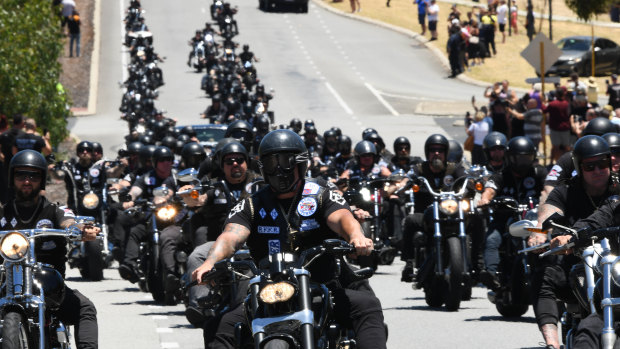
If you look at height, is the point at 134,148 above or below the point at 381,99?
above

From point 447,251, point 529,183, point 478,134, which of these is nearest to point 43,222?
point 447,251

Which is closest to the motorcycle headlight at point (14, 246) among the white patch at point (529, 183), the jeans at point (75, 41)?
the white patch at point (529, 183)

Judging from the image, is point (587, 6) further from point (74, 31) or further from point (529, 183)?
point (529, 183)

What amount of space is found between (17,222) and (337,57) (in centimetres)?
4852

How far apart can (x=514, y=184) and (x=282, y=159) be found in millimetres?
6327

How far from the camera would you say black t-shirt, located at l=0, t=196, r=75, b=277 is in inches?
379

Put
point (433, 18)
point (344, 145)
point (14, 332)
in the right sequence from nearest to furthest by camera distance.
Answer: point (14, 332)
point (344, 145)
point (433, 18)

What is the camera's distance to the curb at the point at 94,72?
4897cm

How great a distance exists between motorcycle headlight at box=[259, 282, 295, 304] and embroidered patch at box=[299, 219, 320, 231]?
0.89 m

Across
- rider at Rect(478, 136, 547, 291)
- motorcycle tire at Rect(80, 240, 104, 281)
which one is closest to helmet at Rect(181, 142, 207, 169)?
motorcycle tire at Rect(80, 240, 104, 281)

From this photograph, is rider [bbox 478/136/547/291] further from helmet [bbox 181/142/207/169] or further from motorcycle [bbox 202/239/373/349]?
motorcycle [bbox 202/239/373/349]

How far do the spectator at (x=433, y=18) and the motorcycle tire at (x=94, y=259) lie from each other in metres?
39.5

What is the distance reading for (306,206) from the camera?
823 centimetres

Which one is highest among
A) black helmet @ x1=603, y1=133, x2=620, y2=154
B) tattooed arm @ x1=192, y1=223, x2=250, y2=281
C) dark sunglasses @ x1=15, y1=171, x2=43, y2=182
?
dark sunglasses @ x1=15, y1=171, x2=43, y2=182
